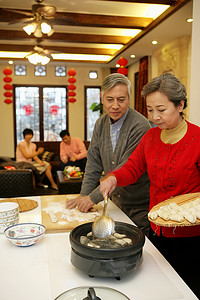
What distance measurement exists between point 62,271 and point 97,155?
107 cm

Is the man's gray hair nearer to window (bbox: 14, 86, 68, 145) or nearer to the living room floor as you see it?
the living room floor

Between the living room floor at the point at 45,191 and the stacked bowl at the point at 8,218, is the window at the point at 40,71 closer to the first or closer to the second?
the living room floor at the point at 45,191

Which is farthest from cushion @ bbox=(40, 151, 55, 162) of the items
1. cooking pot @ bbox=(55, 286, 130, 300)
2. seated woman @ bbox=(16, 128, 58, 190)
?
cooking pot @ bbox=(55, 286, 130, 300)

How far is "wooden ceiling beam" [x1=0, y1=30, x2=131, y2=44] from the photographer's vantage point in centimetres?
610

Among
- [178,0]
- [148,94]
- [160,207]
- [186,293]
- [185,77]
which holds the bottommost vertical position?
[186,293]

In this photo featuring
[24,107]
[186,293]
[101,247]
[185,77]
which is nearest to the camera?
[186,293]

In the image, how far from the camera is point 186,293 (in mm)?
905

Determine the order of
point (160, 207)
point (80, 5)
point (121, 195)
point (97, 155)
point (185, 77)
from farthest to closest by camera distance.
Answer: point (185, 77) < point (80, 5) < point (97, 155) < point (121, 195) < point (160, 207)

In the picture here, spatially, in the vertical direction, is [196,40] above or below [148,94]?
above

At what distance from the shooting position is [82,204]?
1.64m

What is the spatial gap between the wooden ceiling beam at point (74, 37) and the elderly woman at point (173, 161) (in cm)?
529

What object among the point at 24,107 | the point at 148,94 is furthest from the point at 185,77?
the point at 24,107

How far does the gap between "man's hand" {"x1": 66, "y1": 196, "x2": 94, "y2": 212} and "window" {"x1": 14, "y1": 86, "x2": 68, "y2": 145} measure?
8721 millimetres

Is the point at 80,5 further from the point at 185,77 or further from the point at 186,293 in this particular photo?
the point at 186,293
